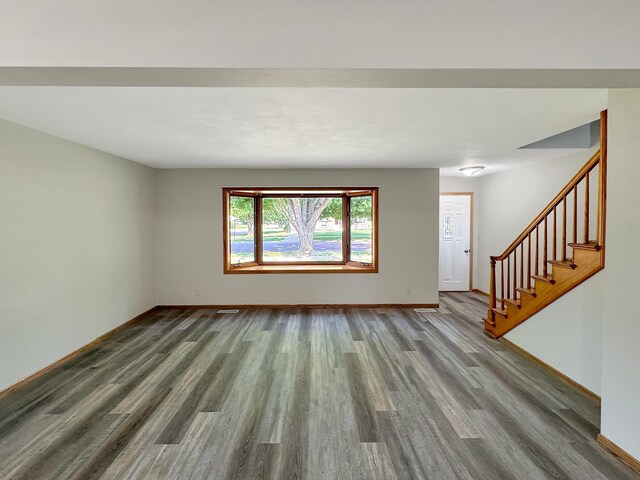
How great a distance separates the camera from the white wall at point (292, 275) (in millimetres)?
5426

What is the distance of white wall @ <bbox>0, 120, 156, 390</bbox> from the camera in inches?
112

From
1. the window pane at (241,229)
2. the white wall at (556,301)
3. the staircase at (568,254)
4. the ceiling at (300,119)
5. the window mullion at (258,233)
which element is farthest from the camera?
the window mullion at (258,233)

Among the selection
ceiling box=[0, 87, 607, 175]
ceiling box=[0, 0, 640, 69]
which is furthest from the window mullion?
ceiling box=[0, 0, 640, 69]

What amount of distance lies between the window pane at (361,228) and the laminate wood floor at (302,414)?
6.49 ft

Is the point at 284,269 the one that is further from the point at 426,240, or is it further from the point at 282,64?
the point at 282,64

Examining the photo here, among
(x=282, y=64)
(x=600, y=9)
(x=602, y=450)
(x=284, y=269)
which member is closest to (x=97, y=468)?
(x=282, y=64)

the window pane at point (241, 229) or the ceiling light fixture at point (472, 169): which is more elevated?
the ceiling light fixture at point (472, 169)

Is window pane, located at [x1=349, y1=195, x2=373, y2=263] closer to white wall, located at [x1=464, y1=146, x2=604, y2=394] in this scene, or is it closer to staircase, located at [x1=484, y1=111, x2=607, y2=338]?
staircase, located at [x1=484, y1=111, x2=607, y2=338]

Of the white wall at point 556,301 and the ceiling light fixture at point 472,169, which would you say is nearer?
the white wall at point 556,301

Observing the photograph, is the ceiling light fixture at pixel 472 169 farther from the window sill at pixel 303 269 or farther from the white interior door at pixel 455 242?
the window sill at pixel 303 269

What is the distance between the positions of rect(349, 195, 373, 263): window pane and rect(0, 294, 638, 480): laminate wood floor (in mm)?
1977

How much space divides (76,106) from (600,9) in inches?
124

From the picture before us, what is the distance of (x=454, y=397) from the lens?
8.85ft

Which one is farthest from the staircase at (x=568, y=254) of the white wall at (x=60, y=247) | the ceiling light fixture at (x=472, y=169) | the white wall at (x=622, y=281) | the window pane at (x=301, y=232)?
the white wall at (x=60, y=247)
